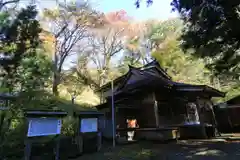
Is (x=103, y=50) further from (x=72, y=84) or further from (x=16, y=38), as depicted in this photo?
Result: (x=16, y=38)

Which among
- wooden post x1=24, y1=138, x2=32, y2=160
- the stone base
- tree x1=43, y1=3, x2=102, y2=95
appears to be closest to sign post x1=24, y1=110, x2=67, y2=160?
wooden post x1=24, y1=138, x2=32, y2=160

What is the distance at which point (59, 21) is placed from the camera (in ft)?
69.9

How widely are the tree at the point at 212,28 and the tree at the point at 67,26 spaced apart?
635 inches

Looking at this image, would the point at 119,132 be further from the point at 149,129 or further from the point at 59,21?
the point at 59,21

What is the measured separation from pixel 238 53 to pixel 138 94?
582cm

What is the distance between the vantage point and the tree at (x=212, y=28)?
20.5 ft

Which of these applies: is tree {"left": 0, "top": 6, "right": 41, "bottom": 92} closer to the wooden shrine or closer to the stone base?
the wooden shrine

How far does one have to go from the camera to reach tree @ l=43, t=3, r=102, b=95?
21000 mm

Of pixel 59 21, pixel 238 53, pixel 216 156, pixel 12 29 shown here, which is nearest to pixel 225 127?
pixel 238 53

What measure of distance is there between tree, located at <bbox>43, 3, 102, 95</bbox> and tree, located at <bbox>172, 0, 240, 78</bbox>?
52.9ft

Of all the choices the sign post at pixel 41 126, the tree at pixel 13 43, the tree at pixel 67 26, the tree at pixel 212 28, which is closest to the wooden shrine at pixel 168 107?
the tree at pixel 212 28

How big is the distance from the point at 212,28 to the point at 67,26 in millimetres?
18054

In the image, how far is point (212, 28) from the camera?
6.71 meters

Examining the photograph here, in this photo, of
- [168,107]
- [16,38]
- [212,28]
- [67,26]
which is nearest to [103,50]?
[67,26]
